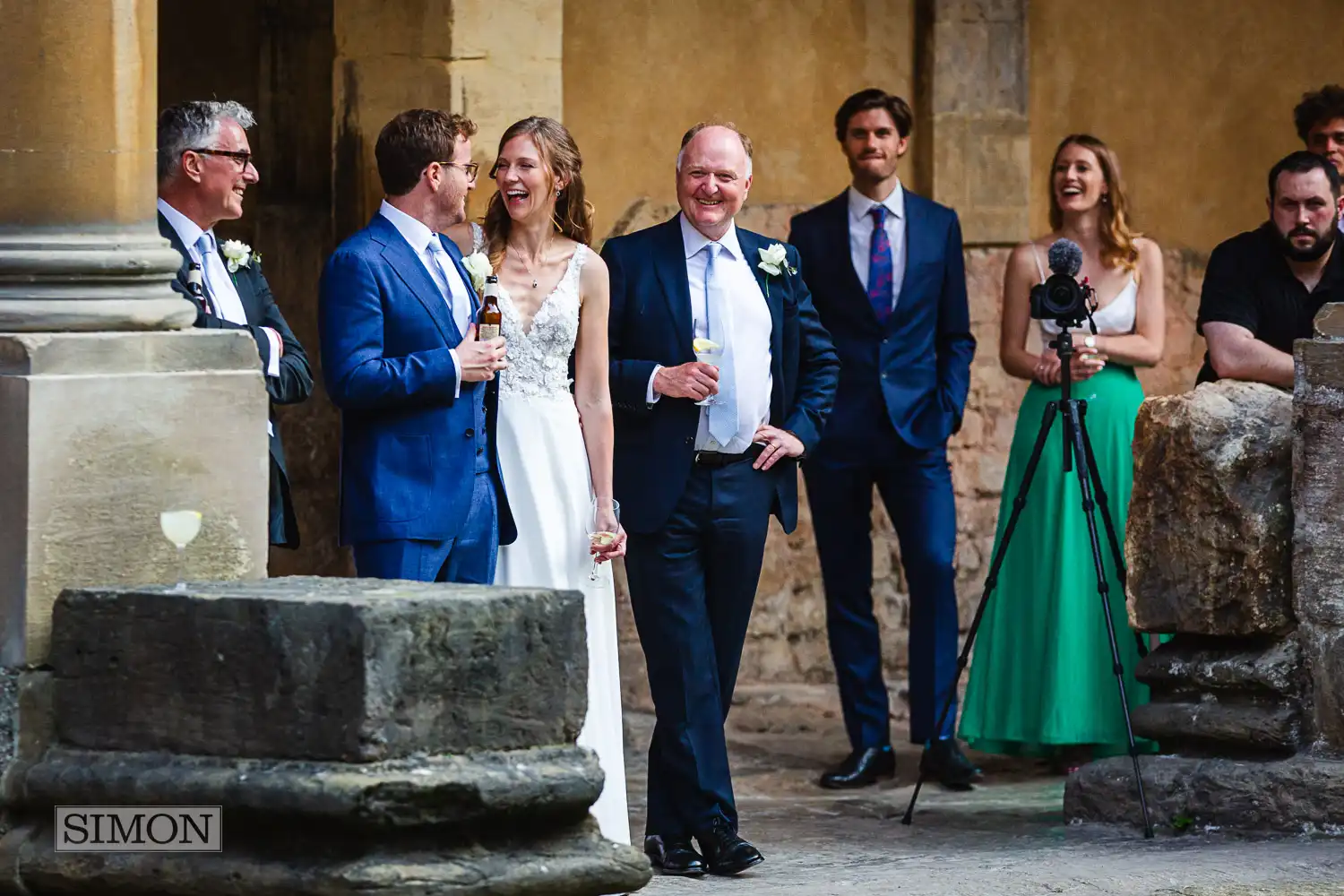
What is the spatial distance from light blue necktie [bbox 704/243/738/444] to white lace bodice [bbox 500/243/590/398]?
1.74 ft

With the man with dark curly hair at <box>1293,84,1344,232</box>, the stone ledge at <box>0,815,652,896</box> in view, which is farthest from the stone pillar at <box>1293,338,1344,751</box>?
the stone ledge at <box>0,815,652,896</box>

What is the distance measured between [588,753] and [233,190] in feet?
7.22

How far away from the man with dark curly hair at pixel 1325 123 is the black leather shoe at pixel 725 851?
324 centimetres

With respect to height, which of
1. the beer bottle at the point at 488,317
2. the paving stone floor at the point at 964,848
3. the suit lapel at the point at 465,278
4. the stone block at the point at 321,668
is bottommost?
the paving stone floor at the point at 964,848

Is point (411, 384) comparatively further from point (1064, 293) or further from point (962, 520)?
point (962, 520)

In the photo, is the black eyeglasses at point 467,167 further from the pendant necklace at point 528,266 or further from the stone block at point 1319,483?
the stone block at point 1319,483

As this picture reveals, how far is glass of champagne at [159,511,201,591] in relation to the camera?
4.55 m

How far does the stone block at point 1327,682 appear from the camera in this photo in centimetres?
606

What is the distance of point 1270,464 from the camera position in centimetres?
628

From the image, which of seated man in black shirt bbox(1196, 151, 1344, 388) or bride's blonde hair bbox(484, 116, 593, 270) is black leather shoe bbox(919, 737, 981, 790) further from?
bride's blonde hair bbox(484, 116, 593, 270)

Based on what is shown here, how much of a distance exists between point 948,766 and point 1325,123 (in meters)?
2.47

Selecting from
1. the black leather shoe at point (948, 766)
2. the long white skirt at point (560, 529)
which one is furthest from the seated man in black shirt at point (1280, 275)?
the long white skirt at point (560, 529)

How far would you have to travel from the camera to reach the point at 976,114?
8.92 metres

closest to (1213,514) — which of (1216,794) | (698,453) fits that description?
(1216,794)
